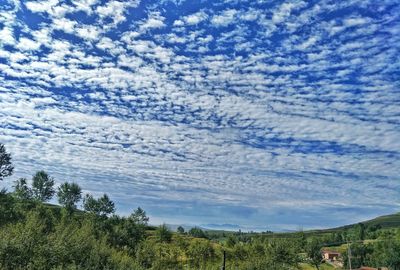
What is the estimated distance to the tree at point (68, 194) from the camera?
118 m

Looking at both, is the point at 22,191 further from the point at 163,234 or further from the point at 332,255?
the point at 332,255

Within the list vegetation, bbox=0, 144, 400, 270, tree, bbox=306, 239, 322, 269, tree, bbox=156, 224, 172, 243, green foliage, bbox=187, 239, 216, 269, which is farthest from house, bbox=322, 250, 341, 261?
green foliage, bbox=187, 239, 216, 269

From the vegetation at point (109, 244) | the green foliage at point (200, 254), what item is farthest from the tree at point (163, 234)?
the green foliage at point (200, 254)

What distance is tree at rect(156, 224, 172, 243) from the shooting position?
9628cm

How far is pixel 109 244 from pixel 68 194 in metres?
50.6

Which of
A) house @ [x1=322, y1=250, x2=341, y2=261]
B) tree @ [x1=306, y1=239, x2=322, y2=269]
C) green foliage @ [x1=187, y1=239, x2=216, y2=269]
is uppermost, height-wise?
house @ [x1=322, y1=250, x2=341, y2=261]

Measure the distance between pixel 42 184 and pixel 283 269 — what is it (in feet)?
261

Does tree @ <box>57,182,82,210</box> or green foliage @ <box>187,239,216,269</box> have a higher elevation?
tree @ <box>57,182,82,210</box>

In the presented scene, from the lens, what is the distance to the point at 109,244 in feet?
238

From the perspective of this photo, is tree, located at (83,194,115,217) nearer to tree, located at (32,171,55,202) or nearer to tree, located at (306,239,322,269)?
tree, located at (32,171,55,202)

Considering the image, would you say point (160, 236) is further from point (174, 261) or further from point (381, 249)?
point (381, 249)

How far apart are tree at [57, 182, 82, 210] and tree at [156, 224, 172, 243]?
32832 millimetres

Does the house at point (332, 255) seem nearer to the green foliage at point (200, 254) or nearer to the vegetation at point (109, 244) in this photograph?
the vegetation at point (109, 244)

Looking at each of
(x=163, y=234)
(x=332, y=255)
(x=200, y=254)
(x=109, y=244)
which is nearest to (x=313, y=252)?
(x=163, y=234)
